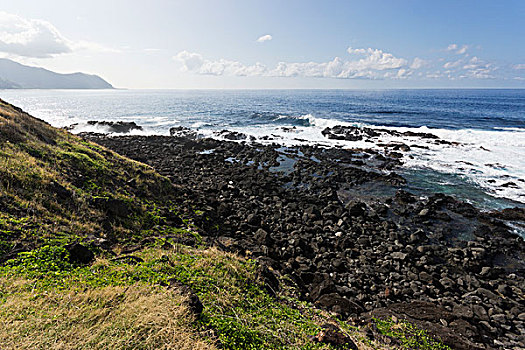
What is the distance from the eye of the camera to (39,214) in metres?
7.52

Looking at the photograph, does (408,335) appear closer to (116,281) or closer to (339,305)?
(339,305)

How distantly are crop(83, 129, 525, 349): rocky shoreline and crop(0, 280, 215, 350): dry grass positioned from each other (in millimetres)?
3237

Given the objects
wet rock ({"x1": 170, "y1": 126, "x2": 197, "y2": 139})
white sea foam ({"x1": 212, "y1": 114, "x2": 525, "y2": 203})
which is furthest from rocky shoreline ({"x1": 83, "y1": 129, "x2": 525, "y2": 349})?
wet rock ({"x1": 170, "y1": 126, "x2": 197, "y2": 139})

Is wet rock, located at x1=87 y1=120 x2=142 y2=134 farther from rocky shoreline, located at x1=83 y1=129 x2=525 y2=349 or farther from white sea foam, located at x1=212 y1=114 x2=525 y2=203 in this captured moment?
rocky shoreline, located at x1=83 y1=129 x2=525 y2=349

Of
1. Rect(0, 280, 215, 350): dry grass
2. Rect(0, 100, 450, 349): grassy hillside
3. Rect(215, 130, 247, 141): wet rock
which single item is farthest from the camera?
Rect(215, 130, 247, 141): wet rock

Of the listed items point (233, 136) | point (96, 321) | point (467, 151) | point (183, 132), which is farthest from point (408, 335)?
point (183, 132)

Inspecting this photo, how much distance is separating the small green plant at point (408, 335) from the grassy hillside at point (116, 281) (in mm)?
43

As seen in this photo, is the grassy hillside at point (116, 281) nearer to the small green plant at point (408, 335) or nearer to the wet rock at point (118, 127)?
the small green plant at point (408, 335)

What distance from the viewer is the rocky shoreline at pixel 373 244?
24.8 feet

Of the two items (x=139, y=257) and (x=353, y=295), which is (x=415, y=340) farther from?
(x=139, y=257)

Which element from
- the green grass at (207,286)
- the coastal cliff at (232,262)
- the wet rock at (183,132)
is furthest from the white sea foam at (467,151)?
the green grass at (207,286)

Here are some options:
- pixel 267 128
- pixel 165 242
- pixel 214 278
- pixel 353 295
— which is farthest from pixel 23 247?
pixel 267 128

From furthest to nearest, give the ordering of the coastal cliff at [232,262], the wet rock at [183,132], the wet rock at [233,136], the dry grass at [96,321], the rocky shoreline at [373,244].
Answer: the wet rock at [183,132]
the wet rock at [233,136]
the rocky shoreline at [373,244]
the coastal cliff at [232,262]
the dry grass at [96,321]

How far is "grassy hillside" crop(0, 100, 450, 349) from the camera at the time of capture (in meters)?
3.54
